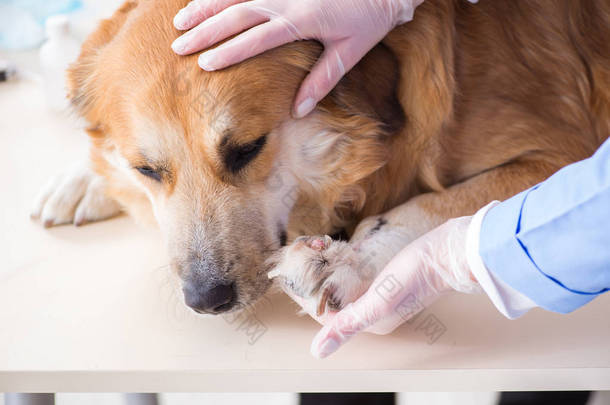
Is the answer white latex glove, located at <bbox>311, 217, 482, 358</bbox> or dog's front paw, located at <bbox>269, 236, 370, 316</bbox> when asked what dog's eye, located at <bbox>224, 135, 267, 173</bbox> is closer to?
dog's front paw, located at <bbox>269, 236, 370, 316</bbox>

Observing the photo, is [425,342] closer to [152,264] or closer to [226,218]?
[226,218]

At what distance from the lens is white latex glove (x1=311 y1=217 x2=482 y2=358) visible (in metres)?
0.85

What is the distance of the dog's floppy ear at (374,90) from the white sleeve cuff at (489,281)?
0.30 metres

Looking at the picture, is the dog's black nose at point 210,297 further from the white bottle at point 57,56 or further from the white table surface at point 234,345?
the white bottle at point 57,56

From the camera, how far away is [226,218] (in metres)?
0.98

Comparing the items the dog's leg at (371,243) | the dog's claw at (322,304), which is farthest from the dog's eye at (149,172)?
the dog's claw at (322,304)

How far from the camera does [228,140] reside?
3.08 ft

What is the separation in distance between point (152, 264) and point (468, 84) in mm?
661

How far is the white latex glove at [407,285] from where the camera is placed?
851 millimetres

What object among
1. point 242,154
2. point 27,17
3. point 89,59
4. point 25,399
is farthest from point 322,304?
point 27,17

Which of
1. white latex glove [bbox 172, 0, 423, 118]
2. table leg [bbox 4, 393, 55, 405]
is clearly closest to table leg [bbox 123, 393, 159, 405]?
table leg [bbox 4, 393, 55, 405]

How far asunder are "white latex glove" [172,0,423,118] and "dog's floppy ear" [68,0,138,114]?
221 millimetres

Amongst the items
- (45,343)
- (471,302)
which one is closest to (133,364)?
(45,343)

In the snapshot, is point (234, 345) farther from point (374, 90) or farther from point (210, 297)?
point (374, 90)
